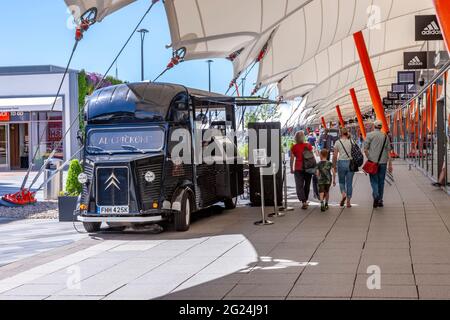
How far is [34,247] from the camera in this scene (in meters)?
11.6

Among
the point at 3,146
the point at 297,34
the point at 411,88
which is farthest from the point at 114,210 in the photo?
the point at 3,146

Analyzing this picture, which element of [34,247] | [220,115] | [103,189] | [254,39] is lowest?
[34,247]

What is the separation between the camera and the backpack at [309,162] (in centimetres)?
1515

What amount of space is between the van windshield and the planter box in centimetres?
260

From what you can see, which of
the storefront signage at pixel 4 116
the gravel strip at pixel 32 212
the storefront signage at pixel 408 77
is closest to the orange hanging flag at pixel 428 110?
the storefront signage at pixel 408 77

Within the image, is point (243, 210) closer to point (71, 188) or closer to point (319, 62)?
point (71, 188)

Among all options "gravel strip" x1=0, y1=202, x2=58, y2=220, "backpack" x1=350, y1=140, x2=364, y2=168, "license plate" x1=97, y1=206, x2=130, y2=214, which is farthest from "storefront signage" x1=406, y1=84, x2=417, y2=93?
"license plate" x1=97, y1=206, x2=130, y2=214

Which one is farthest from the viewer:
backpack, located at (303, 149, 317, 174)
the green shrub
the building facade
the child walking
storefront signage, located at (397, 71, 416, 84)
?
the building facade

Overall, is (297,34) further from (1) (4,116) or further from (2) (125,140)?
(1) (4,116)

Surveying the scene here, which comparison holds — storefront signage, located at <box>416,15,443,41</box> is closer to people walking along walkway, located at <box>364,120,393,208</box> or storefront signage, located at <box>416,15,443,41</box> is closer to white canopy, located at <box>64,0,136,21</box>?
people walking along walkway, located at <box>364,120,393,208</box>

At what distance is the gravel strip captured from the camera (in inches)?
649
